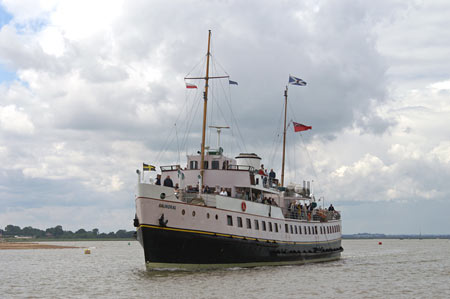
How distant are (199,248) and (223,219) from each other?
2.52 meters

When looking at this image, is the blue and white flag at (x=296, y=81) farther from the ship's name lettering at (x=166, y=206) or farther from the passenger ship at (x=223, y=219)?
the ship's name lettering at (x=166, y=206)

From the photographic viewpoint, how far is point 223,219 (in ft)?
117

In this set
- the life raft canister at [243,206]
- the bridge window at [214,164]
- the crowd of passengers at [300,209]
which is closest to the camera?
the life raft canister at [243,206]

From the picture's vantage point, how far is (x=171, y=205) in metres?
33.6

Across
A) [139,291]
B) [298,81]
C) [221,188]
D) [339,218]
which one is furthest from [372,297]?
[339,218]

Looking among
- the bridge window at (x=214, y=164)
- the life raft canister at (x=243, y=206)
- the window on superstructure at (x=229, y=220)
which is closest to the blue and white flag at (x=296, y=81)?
the bridge window at (x=214, y=164)

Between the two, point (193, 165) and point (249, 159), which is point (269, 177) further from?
point (193, 165)

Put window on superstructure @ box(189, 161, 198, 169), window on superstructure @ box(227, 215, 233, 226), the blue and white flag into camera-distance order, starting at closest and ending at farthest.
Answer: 1. window on superstructure @ box(227, 215, 233, 226)
2. window on superstructure @ box(189, 161, 198, 169)
3. the blue and white flag

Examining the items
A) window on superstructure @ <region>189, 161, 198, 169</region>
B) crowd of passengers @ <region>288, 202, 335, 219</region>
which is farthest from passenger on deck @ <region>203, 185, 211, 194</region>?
crowd of passengers @ <region>288, 202, 335, 219</region>

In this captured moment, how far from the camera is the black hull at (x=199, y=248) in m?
33.4

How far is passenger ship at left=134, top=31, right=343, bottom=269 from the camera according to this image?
1316 inches

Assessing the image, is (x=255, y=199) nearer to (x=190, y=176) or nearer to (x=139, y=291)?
(x=190, y=176)

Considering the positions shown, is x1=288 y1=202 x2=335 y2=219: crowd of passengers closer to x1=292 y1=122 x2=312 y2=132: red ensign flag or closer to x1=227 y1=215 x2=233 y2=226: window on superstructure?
x1=292 y1=122 x2=312 y2=132: red ensign flag

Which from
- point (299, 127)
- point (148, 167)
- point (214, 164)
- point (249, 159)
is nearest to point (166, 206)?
point (148, 167)
